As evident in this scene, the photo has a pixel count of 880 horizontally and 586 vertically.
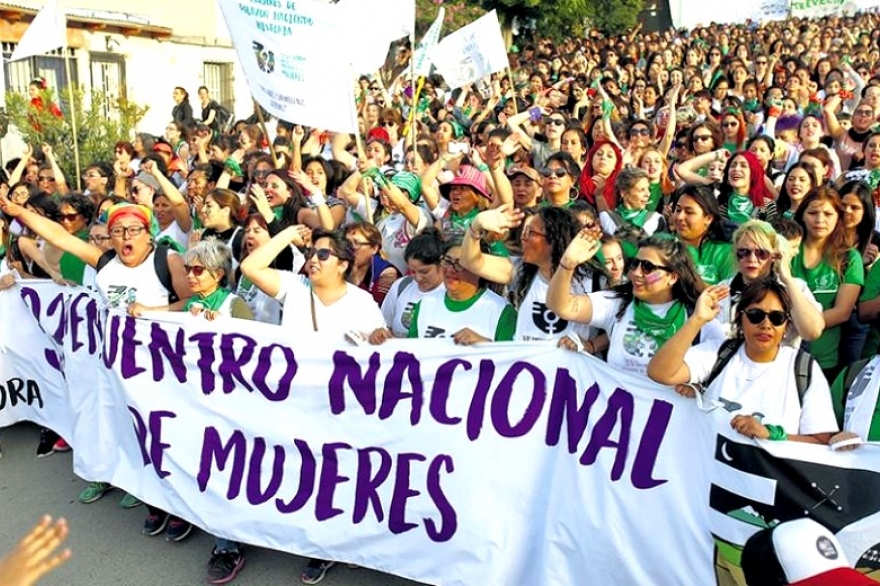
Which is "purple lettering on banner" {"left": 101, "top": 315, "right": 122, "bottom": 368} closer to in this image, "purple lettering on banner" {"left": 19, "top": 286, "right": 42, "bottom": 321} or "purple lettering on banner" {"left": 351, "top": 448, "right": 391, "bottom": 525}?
"purple lettering on banner" {"left": 19, "top": 286, "right": 42, "bottom": 321}

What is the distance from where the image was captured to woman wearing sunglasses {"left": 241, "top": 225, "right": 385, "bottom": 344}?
13.8 ft

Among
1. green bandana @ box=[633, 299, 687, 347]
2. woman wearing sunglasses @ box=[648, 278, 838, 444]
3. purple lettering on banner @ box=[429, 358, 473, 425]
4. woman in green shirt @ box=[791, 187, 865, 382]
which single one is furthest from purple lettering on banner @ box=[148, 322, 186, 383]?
woman in green shirt @ box=[791, 187, 865, 382]

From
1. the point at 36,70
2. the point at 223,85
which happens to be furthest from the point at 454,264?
the point at 223,85

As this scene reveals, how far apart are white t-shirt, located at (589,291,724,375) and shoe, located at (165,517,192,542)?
2301 mm

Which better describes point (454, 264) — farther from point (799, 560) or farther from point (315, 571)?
point (799, 560)

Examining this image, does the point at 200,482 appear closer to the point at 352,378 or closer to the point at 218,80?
the point at 352,378

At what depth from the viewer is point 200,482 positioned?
14.3 ft

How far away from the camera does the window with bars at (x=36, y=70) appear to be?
1731 cm

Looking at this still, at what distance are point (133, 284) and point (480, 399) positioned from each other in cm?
210

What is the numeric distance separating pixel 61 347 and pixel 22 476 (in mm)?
786

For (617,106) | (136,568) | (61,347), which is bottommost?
(136,568)

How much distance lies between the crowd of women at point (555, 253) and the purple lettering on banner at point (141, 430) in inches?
14.1

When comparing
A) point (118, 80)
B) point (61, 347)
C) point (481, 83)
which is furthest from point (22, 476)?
point (118, 80)

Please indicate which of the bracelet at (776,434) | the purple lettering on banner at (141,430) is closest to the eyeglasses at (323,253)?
the purple lettering on banner at (141,430)
